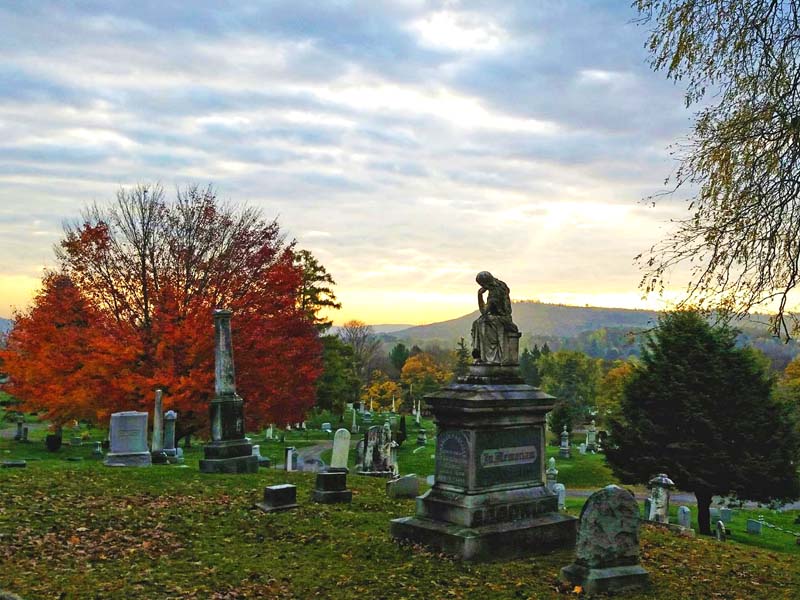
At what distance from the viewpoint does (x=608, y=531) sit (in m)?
8.36

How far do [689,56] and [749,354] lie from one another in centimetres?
1624

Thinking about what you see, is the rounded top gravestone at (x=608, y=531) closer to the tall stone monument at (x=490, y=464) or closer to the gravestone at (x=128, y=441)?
the tall stone monument at (x=490, y=464)

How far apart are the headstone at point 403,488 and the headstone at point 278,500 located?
2.69 metres

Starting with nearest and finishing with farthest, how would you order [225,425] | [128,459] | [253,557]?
[253,557], [225,425], [128,459]

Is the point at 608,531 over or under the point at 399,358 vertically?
over

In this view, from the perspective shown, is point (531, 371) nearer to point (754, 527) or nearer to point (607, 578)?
point (754, 527)

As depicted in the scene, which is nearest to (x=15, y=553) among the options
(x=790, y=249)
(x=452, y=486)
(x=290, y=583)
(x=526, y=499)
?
(x=290, y=583)

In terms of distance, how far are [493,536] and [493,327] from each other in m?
3.17

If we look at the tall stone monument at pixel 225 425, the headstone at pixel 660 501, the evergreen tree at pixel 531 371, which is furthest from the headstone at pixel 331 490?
the evergreen tree at pixel 531 371

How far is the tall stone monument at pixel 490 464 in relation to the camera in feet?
30.9

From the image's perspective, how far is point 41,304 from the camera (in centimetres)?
2558

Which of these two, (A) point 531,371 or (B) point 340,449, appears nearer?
(B) point 340,449

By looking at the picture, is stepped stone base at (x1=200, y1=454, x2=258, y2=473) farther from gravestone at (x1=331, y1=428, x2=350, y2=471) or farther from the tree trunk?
the tree trunk

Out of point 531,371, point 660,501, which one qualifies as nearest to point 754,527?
point 660,501
